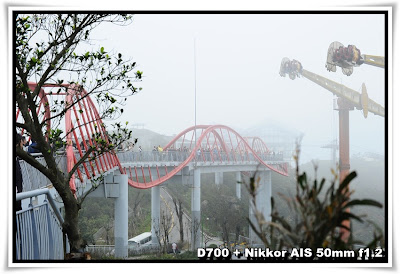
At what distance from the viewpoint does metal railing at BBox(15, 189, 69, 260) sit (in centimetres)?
738

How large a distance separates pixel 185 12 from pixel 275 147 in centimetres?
6818

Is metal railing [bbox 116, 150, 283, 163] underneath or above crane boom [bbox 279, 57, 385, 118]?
underneath

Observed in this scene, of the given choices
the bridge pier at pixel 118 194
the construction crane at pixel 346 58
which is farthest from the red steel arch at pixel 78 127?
the construction crane at pixel 346 58

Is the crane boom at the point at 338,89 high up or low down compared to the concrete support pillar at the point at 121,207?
up

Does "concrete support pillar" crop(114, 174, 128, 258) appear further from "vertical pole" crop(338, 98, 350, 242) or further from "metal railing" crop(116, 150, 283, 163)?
"vertical pole" crop(338, 98, 350, 242)

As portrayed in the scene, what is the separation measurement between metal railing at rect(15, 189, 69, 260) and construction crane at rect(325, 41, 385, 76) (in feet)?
40.3

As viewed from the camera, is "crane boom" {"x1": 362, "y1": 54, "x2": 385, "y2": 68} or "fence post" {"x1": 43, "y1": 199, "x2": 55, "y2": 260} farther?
"crane boom" {"x1": 362, "y1": 54, "x2": 385, "y2": 68}

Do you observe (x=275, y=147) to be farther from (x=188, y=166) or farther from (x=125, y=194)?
(x=125, y=194)

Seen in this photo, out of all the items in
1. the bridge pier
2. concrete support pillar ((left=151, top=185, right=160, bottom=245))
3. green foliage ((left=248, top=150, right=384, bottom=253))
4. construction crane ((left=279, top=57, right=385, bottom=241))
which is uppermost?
construction crane ((left=279, top=57, right=385, bottom=241))

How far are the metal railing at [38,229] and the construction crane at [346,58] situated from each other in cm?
1228

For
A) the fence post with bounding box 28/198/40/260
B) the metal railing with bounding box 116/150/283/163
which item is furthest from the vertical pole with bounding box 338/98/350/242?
the fence post with bounding box 28/198/40/260

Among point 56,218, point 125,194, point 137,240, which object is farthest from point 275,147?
point 56,218

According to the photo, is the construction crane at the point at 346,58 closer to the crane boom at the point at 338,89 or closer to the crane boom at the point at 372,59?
the crane boom at the point at 372,59

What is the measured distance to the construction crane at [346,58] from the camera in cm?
1884
